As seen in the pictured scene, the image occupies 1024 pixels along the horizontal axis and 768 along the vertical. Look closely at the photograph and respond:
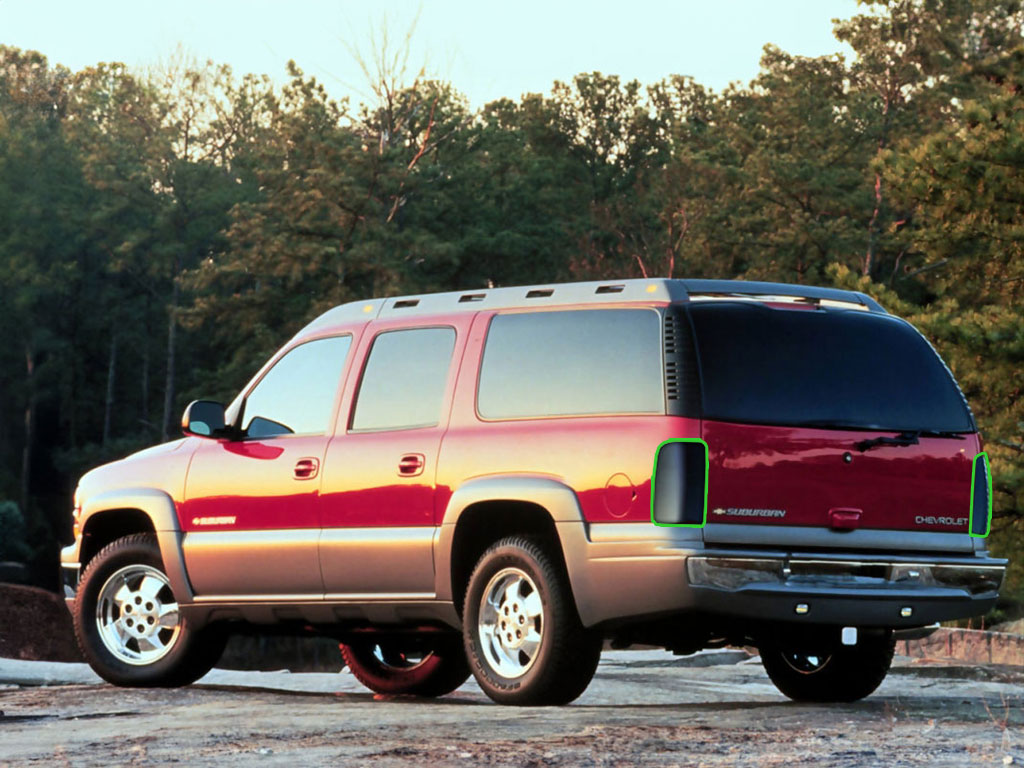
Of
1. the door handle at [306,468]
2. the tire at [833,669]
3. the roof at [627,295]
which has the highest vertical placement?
the roof at [627,295]

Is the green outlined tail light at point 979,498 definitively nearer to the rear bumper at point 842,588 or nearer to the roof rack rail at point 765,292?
the rear bumper at point 842,588

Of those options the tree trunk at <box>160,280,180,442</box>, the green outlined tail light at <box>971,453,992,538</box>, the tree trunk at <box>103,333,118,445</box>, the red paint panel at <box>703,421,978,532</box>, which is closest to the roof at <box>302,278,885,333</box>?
the red paint panel at <box>703,421,978,532</box>

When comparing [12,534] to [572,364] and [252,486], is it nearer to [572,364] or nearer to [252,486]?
[252,486]

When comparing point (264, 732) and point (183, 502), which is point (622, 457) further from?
point (183, 502)

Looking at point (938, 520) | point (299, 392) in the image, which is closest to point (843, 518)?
point (938, 520)

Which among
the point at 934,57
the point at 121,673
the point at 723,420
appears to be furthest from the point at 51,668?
the point at 934,57

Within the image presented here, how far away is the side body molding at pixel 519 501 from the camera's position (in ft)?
28.5

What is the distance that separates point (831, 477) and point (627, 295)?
4.32 ft

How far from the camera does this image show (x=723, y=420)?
841 cm

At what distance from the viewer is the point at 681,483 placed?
830cm

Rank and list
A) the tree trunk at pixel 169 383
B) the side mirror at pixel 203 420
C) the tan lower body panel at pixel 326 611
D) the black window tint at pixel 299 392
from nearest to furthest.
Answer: the tan lower body panel at pixel 326 611 → the black window tint at pixel 299 392 → the side mirror at pixel 203 420 → the tree trunk at pixel 169 383

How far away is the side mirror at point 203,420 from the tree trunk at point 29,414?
61.9 m

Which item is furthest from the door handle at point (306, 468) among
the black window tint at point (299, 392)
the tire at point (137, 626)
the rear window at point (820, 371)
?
the rear window at point (820, 371)

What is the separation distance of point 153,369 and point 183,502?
6701 cm
